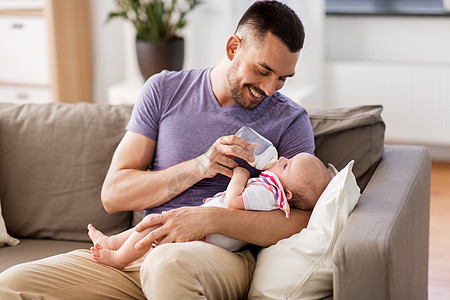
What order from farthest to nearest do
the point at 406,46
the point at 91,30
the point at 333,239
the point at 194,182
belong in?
the point at 91,30 → the point at 406,46 → the point at 194,182 → the point at 333,239

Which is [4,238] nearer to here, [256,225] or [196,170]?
[196,170]

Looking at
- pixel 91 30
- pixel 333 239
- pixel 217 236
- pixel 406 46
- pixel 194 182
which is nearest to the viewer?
pixel 333 239

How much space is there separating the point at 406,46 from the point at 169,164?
2427 millimetres

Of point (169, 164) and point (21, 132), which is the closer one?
point (169, 164)

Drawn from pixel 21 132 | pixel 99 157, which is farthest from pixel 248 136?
pixel 21 132

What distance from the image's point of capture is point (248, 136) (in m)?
1.90

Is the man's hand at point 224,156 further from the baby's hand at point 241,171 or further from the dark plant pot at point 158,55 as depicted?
the dark plant pot at point 158,55

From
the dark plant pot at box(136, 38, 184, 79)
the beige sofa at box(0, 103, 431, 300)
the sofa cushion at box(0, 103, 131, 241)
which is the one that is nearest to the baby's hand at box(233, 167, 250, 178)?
the beige sofa at box(0, 103, 431, 300)

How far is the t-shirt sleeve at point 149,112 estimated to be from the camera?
2008mm

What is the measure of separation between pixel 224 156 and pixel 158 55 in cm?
189

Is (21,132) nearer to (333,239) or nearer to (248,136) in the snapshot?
(248,136)

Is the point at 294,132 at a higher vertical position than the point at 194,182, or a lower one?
higher

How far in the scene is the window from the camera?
3.92m

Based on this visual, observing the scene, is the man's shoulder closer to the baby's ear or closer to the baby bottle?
the baby bottle
